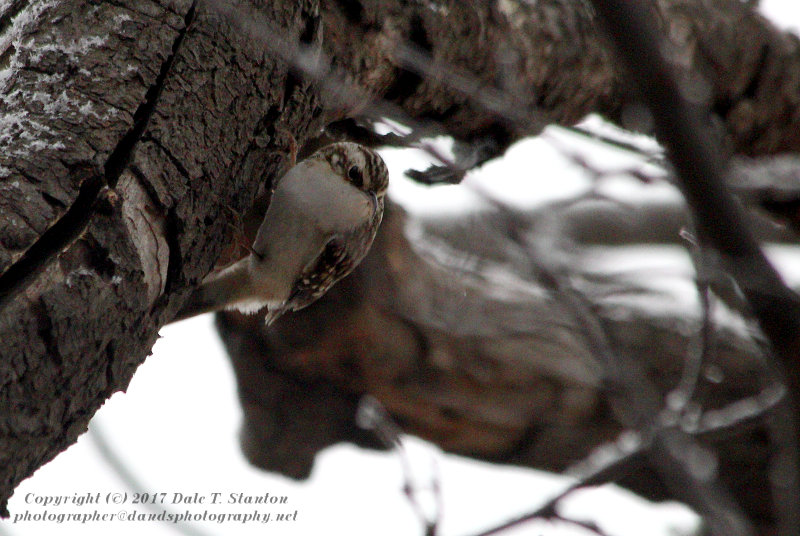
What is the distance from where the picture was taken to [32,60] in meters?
1.26

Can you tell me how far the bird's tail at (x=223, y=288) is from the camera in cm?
239

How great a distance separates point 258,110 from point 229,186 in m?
0.17

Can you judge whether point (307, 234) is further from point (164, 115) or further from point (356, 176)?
point (164, 115)

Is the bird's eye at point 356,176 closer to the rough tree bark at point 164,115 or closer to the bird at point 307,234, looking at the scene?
the bird at point 307,234

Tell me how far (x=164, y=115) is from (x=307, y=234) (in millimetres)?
1055

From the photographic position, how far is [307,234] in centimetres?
239

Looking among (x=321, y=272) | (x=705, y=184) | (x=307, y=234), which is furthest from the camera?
(x=321, y=272)

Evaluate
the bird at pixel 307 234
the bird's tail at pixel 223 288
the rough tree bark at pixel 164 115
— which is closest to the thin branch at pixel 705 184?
the rough tree bark at pixel 164 115

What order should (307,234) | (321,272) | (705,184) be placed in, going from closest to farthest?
(705,184)
(307,234)
(321,272)

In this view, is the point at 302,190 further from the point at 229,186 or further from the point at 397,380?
the point at 397,380

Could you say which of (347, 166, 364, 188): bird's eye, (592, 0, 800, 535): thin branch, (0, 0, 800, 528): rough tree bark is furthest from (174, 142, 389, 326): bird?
(592, 0, 800, 535): thin branch

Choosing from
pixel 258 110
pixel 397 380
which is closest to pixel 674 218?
pixel 397 380

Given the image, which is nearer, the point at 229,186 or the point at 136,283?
the point at 136,283

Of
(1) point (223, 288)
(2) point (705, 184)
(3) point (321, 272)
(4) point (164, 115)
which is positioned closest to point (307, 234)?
(3) point (321, 272)
